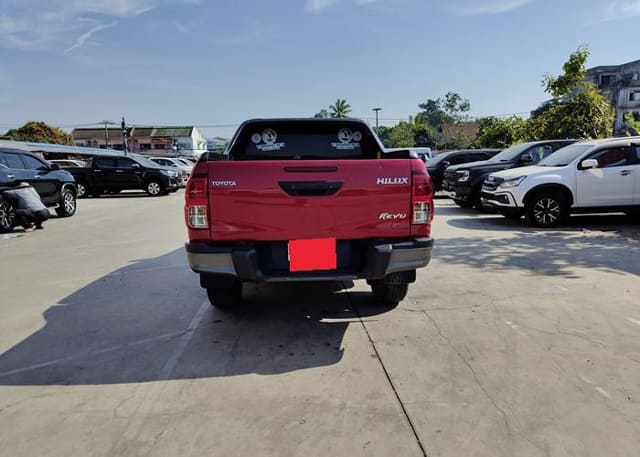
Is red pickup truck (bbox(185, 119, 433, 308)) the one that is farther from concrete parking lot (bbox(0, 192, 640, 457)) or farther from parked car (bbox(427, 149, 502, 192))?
parked car (bbox(427, 149, 502, 192))

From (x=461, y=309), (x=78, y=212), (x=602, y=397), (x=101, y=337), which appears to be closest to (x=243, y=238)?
(x=101, y=337)

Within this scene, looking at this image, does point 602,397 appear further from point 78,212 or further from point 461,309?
point 78,212

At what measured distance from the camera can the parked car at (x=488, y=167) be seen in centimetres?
1085

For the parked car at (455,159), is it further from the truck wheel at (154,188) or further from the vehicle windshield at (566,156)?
the truck wheel at (154,188)

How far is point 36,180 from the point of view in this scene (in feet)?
34.4

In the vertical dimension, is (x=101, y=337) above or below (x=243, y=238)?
below

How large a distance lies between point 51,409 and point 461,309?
326 cm

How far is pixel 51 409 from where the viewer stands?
2.59 m

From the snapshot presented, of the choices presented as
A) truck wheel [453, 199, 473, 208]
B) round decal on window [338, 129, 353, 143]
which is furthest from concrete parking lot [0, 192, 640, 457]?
truck wheel [453, 199, 473, 208]

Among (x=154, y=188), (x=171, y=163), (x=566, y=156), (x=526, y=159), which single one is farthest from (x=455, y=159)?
(x=171, y=163)

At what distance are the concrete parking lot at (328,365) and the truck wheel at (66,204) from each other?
6.42m

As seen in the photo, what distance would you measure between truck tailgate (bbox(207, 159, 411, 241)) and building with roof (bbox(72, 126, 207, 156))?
8165 centimetres

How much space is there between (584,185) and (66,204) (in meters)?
12.0

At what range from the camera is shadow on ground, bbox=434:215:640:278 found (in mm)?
5652
